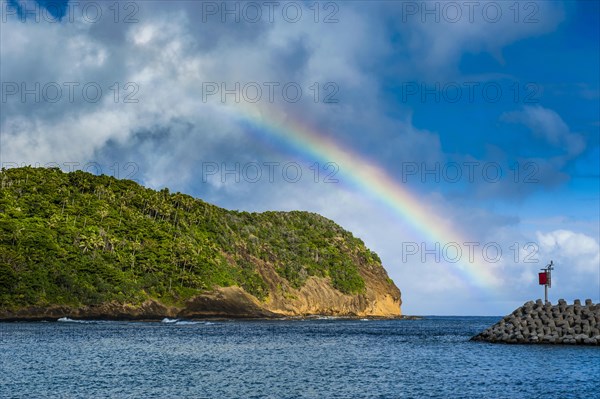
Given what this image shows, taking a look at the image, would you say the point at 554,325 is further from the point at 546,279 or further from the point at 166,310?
the point at 166,310

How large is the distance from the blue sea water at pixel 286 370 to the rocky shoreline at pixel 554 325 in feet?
8.88

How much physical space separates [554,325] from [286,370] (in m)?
38.6

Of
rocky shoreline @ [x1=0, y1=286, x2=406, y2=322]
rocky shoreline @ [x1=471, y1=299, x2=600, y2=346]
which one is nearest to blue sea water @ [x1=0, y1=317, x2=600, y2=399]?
rocky shoreline @ [x1=471, y1=299, x2=600, y2=346]

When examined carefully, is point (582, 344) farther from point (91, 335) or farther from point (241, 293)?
point (241, 293)

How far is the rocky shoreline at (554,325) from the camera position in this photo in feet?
256

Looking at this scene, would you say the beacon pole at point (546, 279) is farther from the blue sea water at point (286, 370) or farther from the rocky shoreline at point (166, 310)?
the rocky shoreline at point (166, 310)

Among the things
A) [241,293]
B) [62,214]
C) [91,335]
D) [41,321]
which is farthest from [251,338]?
[62,214]

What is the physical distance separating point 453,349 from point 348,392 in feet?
131

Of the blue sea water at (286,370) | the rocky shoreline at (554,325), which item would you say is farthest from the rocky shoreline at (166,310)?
the rocky shoreline at (554,325)

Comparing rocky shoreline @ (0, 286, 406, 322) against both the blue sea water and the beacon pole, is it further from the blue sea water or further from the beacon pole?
the beacon pole

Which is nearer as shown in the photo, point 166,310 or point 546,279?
point 546,279

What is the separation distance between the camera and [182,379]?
5081 centimetres

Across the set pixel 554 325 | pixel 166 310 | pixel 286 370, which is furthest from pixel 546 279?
pixel 166 310

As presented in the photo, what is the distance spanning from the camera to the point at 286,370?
190ft
